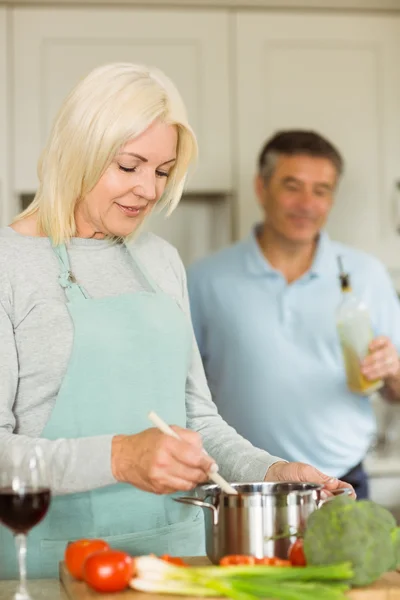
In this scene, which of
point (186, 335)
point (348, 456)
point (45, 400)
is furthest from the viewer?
point (348, 456)

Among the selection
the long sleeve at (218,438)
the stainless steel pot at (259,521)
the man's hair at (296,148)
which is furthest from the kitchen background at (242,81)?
the stainless steel pot at (259,521)

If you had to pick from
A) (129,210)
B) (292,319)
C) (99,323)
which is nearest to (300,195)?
(292,319)

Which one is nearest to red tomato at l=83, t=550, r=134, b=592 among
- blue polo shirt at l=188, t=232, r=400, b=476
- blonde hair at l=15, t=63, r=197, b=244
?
blonde hair at l=15, t=63, r=197, b=244

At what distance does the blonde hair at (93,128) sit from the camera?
160 centimetres

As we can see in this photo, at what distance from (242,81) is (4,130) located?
0.75 metres

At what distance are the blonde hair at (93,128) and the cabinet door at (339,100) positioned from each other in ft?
4.63

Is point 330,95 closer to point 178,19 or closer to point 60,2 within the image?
point 178,19

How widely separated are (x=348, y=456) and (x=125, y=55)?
1.38m

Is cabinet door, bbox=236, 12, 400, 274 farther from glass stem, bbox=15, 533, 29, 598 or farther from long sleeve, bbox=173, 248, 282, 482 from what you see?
glass stem, bbox=15, 533, 29, 598

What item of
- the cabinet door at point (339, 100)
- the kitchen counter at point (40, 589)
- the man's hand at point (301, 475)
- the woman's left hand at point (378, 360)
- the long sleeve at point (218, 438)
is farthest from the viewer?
the cabinet door at point (339, 100)

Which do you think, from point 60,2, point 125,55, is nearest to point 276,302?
point 125,55

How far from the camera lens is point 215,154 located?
10.00 ft

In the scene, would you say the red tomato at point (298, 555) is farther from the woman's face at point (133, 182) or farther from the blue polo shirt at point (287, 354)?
the blue polo shirt at point (287, 354)

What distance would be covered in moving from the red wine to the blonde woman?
37cm
